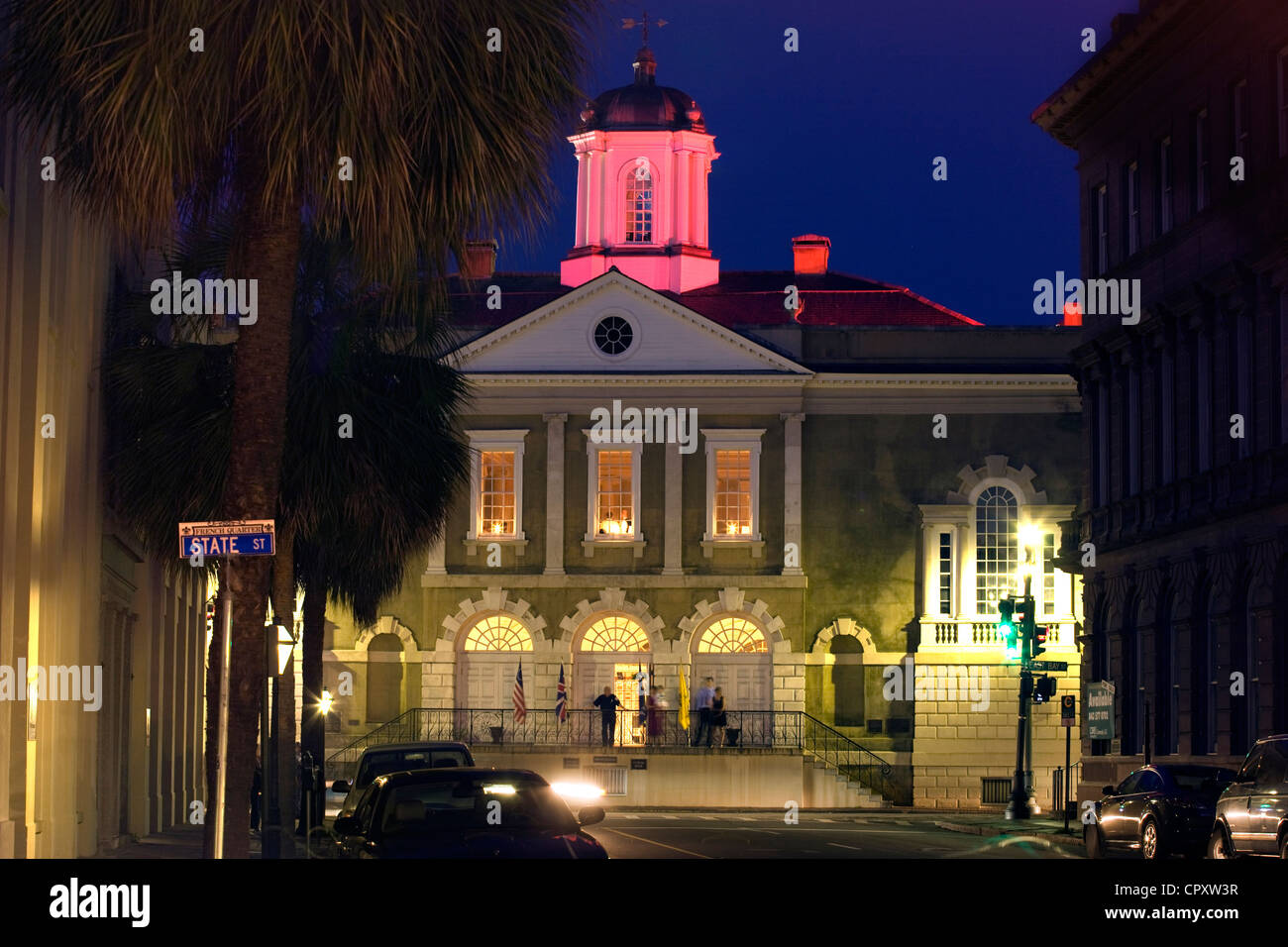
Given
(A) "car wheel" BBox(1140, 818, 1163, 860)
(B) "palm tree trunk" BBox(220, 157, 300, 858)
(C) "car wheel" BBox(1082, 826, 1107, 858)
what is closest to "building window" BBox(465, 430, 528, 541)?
(C) "car wheel" BBox(1082, 826, 1107, 858)

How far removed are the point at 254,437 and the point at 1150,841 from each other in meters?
13.0

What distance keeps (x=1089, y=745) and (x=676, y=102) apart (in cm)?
3543

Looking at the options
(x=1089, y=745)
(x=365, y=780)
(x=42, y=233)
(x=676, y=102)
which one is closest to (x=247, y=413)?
(x=42, y=233)

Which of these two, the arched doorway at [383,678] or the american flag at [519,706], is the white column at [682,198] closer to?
the arched doorway at [383,678]

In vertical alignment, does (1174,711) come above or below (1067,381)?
below

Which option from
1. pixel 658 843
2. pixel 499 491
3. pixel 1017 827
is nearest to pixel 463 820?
pixel 658 843

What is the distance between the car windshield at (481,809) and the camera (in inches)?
607

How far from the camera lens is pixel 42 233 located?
22.9 metres

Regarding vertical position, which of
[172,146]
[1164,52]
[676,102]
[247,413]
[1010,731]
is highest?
[676,102]

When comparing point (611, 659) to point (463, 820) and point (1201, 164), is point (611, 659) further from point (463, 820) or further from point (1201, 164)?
point (463, 820)

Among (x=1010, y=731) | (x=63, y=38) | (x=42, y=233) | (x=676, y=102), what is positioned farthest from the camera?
(x=676, y=102)

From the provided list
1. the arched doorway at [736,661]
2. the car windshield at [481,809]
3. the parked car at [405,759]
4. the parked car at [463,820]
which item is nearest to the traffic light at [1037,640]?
the arched doorway at [736,661]

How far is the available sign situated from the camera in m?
34.3

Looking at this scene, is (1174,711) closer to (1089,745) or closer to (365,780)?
(1089,745)
